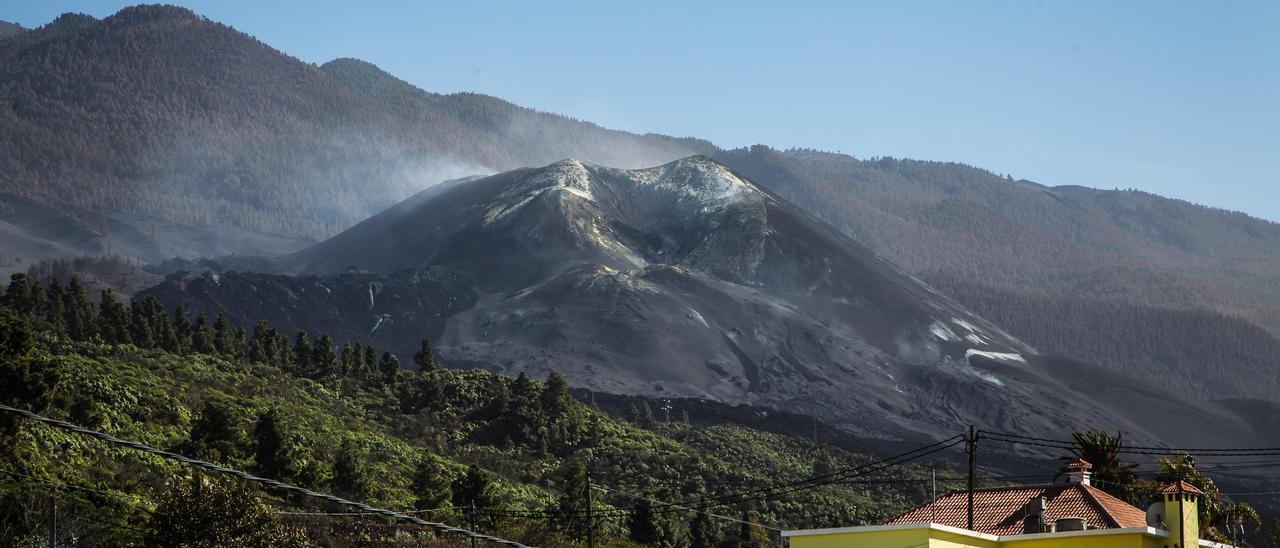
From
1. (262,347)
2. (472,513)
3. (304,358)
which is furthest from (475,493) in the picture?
(262,347)

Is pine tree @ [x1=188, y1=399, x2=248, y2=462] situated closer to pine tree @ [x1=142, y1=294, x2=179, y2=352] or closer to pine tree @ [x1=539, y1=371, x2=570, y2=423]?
pine tree @ [x1=142, y1=294, x2=179, y2=352]

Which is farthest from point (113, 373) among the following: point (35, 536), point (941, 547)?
point (941, 547)

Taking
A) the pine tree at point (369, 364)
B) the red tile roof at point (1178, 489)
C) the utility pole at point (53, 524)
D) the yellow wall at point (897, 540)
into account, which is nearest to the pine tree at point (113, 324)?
the pine tree at point (369, 364)

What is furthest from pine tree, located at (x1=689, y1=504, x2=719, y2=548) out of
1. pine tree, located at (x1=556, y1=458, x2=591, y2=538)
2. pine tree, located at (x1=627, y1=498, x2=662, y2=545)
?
pine tree, located at (x1=556, y1=458, x2=591, y2=538)

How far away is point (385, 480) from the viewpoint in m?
98.2

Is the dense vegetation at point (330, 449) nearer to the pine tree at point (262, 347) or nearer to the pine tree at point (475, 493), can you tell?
the pine tree at point (475, 493)

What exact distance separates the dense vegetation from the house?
19668 millimetres

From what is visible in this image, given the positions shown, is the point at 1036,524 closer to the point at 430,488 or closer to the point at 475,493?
the point at 475,493

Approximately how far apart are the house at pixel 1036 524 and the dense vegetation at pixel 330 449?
774 inches

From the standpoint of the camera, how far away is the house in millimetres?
51188

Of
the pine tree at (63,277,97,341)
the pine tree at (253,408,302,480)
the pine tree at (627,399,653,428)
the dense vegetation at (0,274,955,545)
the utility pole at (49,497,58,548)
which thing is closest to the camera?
the utility pole at (49,497,58,548)

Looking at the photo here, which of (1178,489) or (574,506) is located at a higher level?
(1178,489)

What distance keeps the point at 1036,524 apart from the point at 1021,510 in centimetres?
138

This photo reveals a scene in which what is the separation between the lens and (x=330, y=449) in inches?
4043
